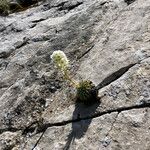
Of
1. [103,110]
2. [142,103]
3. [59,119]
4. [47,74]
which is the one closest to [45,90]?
[47,74]

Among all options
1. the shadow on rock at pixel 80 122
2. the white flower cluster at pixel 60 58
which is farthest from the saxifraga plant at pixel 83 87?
the shadow on rock at pixel 80 122

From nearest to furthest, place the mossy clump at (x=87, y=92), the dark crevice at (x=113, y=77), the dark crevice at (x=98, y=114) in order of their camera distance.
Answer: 1. the dark crevice at (x=98, y=114)
2. the mossy clump at (x=87, y=92)
3. the dark crevice at (x=113, y=77)

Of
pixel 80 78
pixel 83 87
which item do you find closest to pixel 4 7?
pixel 80 78

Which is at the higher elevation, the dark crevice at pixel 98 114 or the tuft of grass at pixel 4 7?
the dark crevice at pixel 98 114

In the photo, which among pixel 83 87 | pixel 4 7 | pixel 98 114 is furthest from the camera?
pixel 4 7

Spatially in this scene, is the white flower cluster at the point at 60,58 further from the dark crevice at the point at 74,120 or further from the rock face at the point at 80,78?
the dark crevice at the point at 74,120

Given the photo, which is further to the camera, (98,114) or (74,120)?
(74,120)

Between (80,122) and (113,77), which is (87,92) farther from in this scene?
(113,77)
